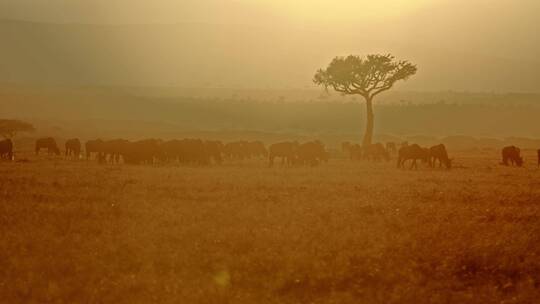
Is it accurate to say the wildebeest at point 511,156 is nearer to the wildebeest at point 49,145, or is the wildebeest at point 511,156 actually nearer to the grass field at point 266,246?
the grass field at point 266,246

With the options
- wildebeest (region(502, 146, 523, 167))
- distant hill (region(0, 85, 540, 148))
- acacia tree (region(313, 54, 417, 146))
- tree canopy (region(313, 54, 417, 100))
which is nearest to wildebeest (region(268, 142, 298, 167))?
wildebeest (region(502, 146, 523, 167))

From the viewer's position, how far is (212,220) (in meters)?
15.5

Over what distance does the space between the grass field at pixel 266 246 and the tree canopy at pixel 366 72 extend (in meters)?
30.8

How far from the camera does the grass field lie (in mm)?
10531

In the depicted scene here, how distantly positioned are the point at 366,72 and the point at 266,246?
4027 centimetres

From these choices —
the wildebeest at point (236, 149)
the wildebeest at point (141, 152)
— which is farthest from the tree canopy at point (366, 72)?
the wildebeest at point (141, 152)

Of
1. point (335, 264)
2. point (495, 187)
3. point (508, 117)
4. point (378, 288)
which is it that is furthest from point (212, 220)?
point (508, 117)

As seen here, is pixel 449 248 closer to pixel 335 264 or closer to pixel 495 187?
pixel 335 264

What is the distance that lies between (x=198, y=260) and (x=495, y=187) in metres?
14.1

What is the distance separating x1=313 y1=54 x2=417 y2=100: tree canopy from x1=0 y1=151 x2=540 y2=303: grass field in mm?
30814

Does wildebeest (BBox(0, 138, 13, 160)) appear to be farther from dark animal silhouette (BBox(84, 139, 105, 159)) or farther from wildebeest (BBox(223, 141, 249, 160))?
wildebeest (BBox(223, 141, 249, 160))

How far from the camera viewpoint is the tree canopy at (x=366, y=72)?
51.2 m

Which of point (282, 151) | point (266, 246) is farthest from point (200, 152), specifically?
point (266, 246)

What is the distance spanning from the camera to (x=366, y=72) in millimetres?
51688
